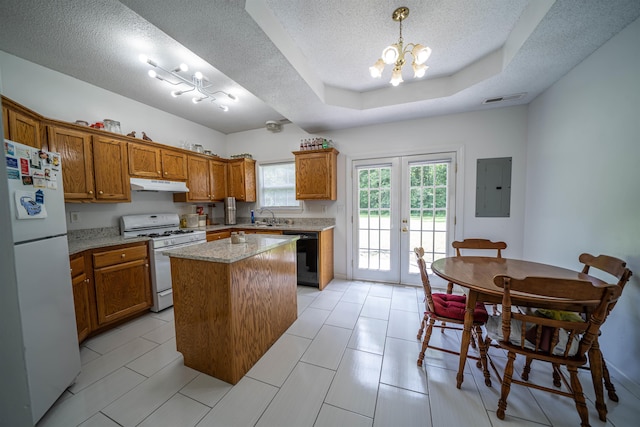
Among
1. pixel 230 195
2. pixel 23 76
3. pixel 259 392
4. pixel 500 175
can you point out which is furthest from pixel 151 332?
pixel 500 175

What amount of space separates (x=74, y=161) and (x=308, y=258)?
114 inches

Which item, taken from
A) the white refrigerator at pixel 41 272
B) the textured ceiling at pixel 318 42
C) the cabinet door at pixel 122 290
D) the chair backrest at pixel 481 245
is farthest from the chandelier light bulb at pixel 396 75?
the cabinet door at pixel 122 290

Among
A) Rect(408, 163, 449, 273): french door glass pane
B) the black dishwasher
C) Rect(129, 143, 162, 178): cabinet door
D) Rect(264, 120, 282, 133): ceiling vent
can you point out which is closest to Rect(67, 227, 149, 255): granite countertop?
Rect(129, 143, 162, 178): cabinet door

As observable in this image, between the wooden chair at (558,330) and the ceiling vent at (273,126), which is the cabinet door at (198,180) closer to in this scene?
the ceiling vent at (273,126)

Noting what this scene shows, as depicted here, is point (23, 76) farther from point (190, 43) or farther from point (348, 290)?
point (348, 290)

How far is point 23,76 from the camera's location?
2.14m

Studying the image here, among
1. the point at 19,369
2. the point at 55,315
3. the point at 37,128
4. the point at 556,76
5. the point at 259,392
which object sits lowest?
the point at 259,392

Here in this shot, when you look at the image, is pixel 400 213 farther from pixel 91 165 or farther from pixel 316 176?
pixel 91 165

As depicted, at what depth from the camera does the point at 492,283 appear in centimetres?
151

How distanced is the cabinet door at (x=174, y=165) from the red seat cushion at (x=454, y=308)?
369 cm

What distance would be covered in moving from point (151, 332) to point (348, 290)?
2.37 metres

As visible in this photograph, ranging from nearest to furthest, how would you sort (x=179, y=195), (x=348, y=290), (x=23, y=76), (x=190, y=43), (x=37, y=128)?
(x=190, y=43) < (x=37, y=128) < (x=23, y=76) < (x=348, y=290) < (x=179, y=195)

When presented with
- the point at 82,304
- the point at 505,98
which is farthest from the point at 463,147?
the point at 82,304

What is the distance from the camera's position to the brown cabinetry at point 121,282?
87.0 inches
